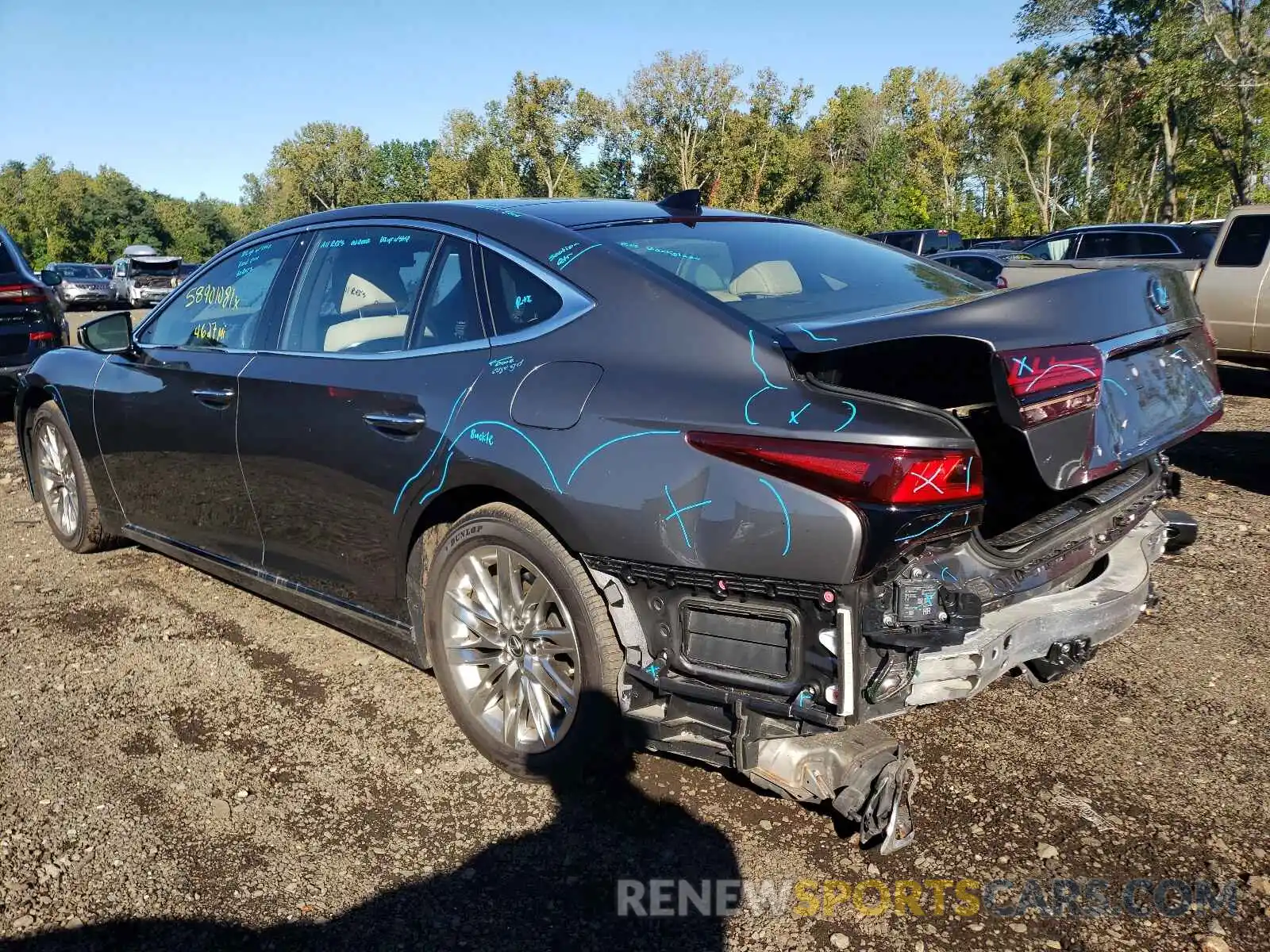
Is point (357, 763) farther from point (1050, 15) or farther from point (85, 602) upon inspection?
point (1050, 15)

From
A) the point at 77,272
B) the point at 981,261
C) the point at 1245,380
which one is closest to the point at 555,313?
the point at 1245,380

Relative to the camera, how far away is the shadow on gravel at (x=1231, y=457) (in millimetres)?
6258

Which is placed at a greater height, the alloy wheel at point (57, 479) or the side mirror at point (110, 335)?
the side mirror at point (110, 335)

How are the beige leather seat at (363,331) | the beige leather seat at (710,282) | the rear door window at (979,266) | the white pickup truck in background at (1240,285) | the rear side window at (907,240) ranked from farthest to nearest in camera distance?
the rear side window at (907,240), the rear door window at (979,266), the white pickup truck in background at (1240,285), the beige leather seat at (363,331), the beige leather seat at (710,282)

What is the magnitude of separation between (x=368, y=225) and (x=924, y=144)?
161 feet

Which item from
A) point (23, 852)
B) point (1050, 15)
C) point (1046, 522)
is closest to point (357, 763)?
point (23, 852)

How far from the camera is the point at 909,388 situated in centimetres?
259

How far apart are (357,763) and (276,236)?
6.95 ft

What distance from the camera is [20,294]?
338 inches

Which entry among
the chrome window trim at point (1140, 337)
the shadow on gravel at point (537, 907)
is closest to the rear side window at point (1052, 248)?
the chrome window trim at point (1140, 337)

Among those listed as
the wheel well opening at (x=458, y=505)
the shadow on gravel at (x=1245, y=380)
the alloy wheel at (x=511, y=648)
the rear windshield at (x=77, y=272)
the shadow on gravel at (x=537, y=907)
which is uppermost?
the rear windshield at (x=77, y=272)

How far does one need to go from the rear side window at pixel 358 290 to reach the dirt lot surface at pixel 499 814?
127 cm

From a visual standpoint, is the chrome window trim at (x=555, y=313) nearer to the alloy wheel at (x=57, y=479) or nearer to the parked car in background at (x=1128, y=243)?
the alloy wheel at (x=57, y=479)

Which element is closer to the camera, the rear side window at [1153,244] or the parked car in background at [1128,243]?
the parked car in background at [1128,243]
